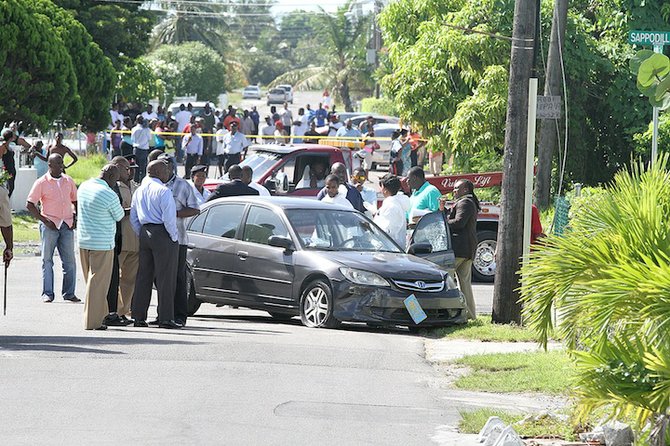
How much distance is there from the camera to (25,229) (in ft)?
87.9

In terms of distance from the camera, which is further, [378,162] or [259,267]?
[378,162]

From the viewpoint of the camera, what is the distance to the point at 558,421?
9.21 metres

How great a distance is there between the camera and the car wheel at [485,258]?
66.9 feet

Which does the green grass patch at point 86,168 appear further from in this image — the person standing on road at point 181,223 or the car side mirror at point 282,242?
the person standing on road at point 181,223

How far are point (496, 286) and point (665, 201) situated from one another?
6702 millimetres

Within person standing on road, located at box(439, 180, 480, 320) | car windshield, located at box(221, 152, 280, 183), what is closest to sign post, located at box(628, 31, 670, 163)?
person standing on road, located at box(439, 180, 480, 320)

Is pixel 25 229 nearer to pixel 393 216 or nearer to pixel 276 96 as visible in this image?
pixel 393 216

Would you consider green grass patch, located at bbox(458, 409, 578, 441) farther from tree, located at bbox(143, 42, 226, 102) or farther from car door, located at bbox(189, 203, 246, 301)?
tree, located at bbox(143, 42, 226, 102)

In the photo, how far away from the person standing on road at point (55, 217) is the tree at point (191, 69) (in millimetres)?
65480

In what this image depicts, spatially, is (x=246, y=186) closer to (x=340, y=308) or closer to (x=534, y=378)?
(x=340, y=308)

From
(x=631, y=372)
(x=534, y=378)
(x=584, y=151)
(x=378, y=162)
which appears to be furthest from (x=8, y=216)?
(x=378, y=162)

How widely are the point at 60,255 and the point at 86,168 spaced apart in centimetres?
2345

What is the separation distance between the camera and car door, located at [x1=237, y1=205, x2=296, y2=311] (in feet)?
49.9

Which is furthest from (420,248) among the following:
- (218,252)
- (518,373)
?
(518,373)
